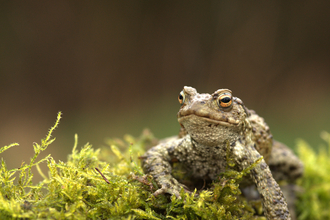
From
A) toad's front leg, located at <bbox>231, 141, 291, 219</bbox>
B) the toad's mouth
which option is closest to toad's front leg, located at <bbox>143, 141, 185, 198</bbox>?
the toad's mouth

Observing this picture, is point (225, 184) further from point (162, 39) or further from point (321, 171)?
Result: point (162, 39)

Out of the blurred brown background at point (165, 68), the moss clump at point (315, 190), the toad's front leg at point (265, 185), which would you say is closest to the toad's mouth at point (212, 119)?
the toad's front leg at point (265, 185)

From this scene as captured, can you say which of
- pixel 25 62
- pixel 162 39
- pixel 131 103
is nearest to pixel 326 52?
pixel 162 39

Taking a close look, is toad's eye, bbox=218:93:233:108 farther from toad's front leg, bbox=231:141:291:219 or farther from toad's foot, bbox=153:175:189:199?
toad's foot, bbox=153:175:189:199

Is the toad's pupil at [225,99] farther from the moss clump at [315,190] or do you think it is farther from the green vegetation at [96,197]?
the moss clump at [315,190]

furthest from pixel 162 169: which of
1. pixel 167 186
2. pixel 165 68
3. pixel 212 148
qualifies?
pixel 165 68

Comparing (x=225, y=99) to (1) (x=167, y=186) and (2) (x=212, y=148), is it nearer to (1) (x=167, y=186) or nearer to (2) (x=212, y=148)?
(2) (x=212, y=148)
